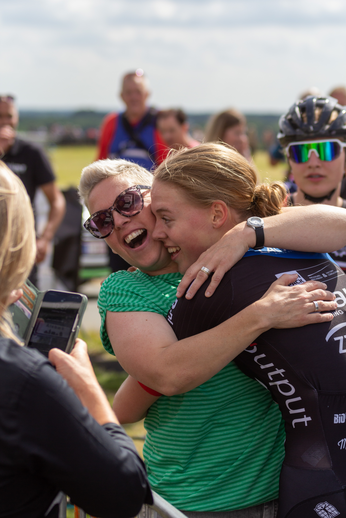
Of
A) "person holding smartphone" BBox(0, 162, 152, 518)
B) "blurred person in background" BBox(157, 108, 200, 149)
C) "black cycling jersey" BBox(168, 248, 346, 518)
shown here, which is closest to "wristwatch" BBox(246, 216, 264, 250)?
"black cycling jersey" BBox(168, 248, 346, 518)

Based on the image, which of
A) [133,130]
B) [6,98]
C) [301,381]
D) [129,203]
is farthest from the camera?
[133,130]

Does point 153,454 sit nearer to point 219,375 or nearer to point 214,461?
point 214,461

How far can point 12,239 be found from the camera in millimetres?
1386

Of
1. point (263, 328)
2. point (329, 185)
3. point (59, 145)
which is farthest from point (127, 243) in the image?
point (59, 145)

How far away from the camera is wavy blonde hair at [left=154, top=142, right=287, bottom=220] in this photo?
2080mm

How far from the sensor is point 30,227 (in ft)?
4.75

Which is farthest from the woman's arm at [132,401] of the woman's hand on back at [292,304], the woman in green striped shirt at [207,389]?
the woman's hand on back at [292,304]

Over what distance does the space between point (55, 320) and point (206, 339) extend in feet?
1.64

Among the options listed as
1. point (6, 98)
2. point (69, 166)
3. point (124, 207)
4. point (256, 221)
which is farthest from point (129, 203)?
point (69, 166)

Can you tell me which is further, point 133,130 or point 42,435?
point 133,130

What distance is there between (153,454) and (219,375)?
17.7 inches

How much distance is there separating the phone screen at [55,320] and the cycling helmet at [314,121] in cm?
216

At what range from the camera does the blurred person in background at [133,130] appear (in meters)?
7.15

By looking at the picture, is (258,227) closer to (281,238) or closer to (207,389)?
(281,238)
